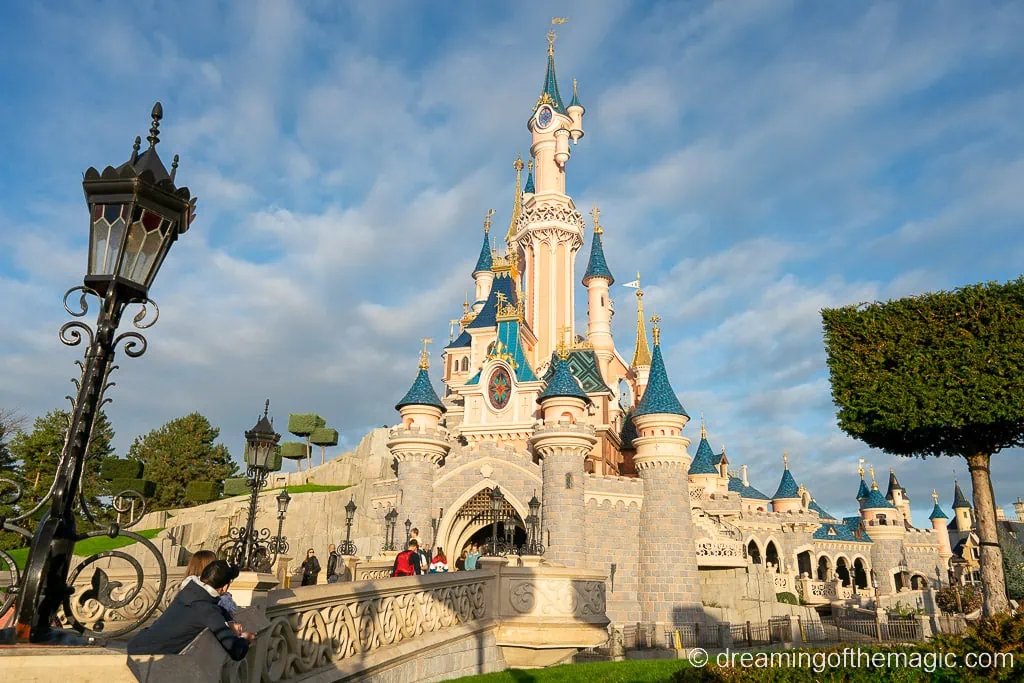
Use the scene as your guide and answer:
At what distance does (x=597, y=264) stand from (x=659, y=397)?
15645 millimetres

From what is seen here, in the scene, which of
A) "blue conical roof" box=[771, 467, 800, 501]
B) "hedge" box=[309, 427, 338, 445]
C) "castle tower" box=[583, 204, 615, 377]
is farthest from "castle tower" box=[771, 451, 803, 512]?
"hedge" box=[309, 427, 338, 445]

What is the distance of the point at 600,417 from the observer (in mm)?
36656

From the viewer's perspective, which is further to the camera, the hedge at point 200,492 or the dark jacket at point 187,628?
the hedge at point 200,492

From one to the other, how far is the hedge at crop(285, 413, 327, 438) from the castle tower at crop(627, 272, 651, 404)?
2868 centimetres

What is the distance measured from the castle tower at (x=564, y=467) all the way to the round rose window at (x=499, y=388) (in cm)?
408

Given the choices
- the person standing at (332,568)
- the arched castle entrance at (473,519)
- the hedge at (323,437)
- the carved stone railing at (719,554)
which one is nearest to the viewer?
the person standing at (332,568)

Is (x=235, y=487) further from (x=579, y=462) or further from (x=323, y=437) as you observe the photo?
(x=579, y=462)

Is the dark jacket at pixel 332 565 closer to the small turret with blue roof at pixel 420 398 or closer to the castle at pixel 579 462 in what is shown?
the castle at pixel 579 462

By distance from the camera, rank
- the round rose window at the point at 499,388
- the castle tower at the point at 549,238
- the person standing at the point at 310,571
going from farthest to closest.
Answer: the castle tower at the point at 549,238, the round rose window at the point at 499,388, the person standing at the point at 310,571

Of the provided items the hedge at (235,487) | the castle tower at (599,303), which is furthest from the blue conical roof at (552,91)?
the hedge at (235,487)

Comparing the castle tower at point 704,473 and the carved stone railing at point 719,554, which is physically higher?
the castle tower at point 704,473

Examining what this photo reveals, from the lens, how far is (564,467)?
27375 mm

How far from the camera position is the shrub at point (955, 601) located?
33.9m

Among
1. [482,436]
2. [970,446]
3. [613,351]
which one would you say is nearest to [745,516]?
[613,351]
